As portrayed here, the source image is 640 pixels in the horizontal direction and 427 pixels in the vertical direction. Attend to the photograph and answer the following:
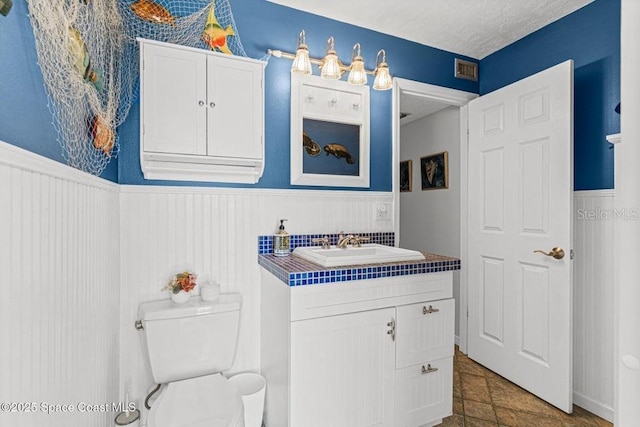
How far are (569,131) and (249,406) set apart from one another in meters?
2.38

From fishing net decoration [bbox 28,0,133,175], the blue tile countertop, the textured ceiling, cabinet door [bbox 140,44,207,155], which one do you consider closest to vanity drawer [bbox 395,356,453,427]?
the blue tile countertop

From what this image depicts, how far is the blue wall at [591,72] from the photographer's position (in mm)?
1845

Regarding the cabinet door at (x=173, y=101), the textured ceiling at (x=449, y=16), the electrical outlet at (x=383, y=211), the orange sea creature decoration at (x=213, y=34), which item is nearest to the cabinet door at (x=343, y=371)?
the electrical outlet at (x=383, y=211)

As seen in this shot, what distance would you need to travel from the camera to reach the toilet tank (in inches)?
59.2

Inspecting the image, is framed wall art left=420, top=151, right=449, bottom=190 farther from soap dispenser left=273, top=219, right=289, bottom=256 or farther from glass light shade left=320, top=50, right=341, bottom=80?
soap dispenser left=273, top=219, right=289, bottom=256

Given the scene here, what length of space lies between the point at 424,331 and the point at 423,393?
331mm

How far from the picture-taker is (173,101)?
5.24 feet

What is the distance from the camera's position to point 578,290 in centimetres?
199

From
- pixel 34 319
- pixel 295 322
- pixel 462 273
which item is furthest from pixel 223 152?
pixel 462 273

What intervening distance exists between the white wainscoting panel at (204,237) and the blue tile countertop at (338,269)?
9.5 inches

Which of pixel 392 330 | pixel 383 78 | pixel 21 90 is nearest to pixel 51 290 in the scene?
pixel 21 90

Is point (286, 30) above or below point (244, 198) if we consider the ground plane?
above

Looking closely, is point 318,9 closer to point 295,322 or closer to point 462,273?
point 295,322

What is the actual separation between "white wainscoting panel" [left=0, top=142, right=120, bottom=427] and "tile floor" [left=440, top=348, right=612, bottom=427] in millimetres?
1799
